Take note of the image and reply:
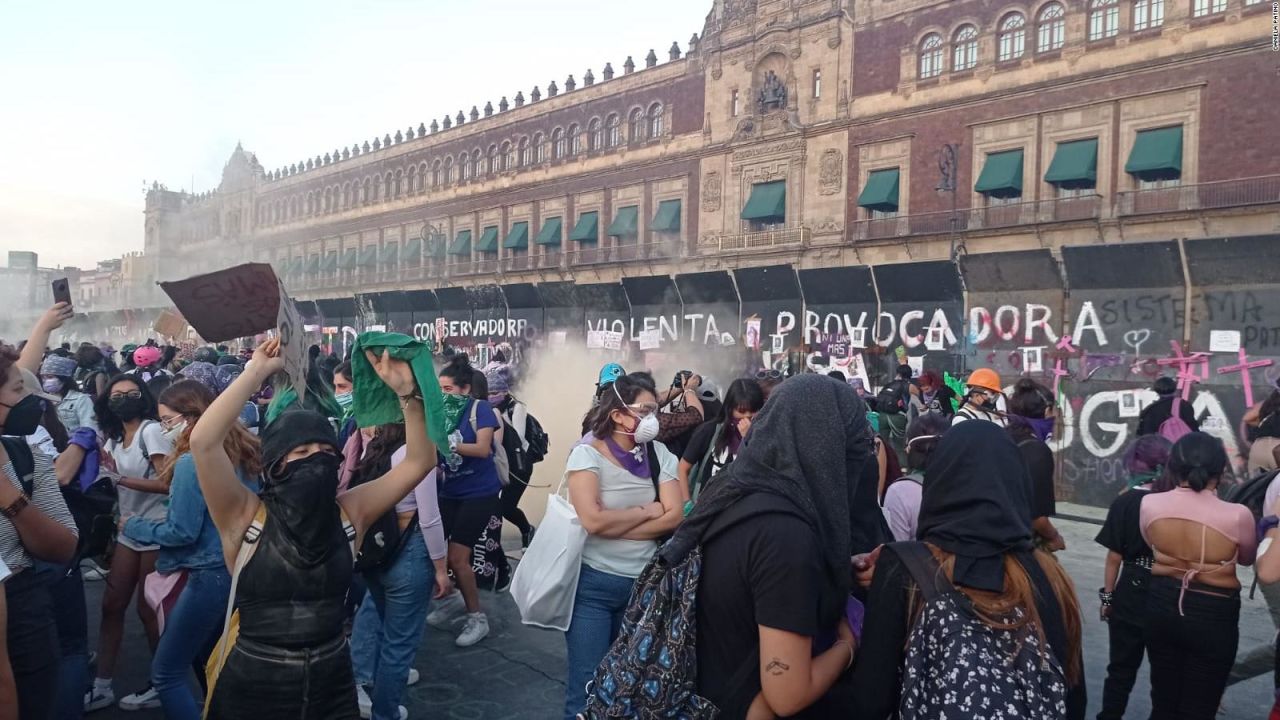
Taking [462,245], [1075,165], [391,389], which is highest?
[1075,165]

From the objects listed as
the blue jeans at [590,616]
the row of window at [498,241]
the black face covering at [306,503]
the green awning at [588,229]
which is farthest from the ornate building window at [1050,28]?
the black face covering at [306,503]

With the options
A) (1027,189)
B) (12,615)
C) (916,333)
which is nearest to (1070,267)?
(916,333)

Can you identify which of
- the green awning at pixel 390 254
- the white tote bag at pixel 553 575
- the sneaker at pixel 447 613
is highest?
the green awning at pixel 390 254

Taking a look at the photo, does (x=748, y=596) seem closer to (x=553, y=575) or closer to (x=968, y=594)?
(x=968, y=594)

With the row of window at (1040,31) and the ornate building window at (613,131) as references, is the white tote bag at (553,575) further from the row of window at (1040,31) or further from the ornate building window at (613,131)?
the ornate building window at (613,131)

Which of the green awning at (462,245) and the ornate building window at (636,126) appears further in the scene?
the green awning at (462,245)

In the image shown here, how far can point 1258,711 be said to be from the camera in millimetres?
4941

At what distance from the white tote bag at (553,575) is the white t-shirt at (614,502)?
0.09 meters

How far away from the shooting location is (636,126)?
111 ft

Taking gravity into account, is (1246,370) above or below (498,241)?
below

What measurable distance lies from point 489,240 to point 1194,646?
124 ft

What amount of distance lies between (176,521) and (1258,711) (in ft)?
19.2

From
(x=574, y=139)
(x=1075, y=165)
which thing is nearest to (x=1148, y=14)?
(x=1075, y=165)

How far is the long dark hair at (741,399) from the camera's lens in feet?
16.6
